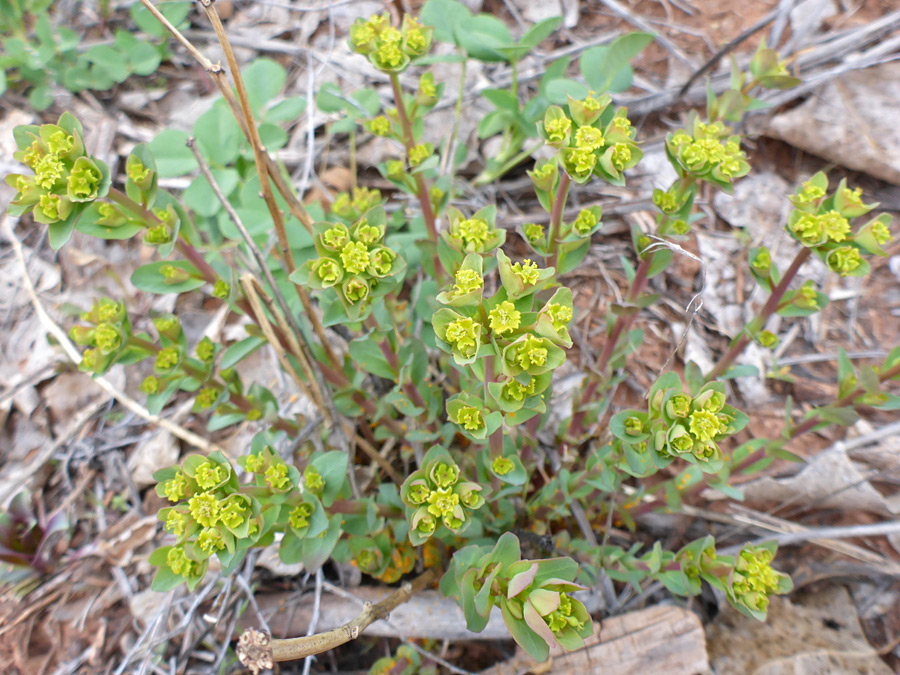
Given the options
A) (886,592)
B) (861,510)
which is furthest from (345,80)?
(886,592)

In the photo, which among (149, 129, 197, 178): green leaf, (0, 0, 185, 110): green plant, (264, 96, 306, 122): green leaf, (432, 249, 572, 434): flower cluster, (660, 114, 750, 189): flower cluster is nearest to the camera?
(432, 249, 572, 434): flower cluster

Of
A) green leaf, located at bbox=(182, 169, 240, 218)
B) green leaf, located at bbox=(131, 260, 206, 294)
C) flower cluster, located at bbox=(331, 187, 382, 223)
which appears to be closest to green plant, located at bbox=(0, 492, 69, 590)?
green leaf, located at bbox=(131, 260, 206, 294)

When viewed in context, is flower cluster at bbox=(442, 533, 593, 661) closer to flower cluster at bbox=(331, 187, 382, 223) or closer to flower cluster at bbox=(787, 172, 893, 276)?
flower cluster at bbox=(787, 172, 893, 276)

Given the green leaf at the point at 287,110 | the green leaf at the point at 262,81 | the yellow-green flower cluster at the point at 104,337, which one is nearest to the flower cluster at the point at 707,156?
the yellow-green flower cluster at the point at 104,337

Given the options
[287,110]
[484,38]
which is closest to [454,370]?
[484,38]

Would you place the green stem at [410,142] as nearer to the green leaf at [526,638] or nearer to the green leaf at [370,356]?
the green leaf at [370,356]

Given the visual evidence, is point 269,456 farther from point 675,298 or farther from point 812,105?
point 812,105
